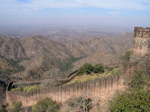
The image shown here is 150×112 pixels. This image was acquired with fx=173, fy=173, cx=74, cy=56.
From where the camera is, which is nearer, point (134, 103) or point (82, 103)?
point (134, 103)

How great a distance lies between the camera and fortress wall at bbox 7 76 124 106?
1625 centimetres

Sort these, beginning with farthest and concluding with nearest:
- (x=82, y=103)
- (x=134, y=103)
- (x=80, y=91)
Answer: (x=80, y=91)
(x=82, y=103)
(x=134, y=103)

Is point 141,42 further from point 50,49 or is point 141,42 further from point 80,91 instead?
point 50,49

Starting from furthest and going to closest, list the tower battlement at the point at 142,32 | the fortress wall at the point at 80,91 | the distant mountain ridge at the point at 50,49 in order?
1. the distant mountain ridge at the point at 50,49
2. the tower battlement at the point at 142,32
3. the fortress wall at the point at 80,91

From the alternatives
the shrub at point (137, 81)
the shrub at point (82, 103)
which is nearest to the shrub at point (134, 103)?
the shrub at point (137, 81)

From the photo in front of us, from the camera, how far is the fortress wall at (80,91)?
16.2m

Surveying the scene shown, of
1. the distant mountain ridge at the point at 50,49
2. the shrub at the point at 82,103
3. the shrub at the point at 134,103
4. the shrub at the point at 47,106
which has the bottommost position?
the distant mountain ridge at the point at 50,49

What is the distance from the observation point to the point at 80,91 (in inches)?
710

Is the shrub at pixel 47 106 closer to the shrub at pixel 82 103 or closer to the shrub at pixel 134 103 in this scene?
the shrub at pixel 82 103

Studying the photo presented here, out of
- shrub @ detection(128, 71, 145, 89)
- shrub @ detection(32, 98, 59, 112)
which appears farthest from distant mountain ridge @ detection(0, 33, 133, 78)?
shrub @ detection(128, 71, 145, 89)

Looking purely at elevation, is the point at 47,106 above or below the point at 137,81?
below

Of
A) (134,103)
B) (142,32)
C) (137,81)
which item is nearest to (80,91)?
(137,81)

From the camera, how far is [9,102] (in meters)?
24.7

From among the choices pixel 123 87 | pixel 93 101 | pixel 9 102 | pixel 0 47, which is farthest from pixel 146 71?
pixel 0 47
